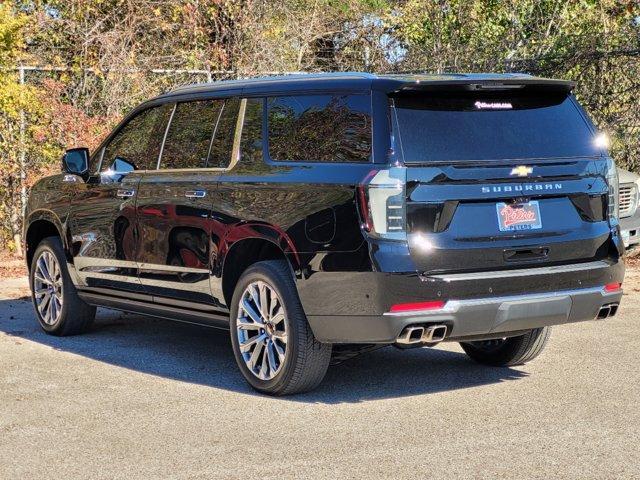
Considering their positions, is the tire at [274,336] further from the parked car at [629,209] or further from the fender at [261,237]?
the parked car at [629,209]

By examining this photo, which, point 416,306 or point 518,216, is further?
point 518,216

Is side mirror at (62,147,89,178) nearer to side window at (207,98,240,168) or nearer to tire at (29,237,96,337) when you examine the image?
tire at (29,237,96,337)

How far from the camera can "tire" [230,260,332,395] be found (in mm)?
6898

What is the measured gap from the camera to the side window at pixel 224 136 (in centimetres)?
768

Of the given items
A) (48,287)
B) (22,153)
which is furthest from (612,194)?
(22,153)

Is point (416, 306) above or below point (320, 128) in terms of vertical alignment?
below

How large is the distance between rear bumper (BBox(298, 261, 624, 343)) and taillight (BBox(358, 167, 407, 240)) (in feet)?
0.78

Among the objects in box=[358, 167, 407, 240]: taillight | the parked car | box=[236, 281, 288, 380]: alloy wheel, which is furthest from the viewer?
the parked car

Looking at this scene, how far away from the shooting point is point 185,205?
784cm

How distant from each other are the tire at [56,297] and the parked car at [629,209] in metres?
5.21

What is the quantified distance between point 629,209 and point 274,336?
5.69 metres

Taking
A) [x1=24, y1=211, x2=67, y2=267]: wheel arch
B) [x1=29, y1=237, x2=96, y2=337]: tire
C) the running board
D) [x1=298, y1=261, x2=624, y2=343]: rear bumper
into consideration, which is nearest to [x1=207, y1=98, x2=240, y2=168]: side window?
the running board

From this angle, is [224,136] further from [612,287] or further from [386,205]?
[612,287]

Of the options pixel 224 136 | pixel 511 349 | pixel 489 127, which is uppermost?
pixel 489 127
